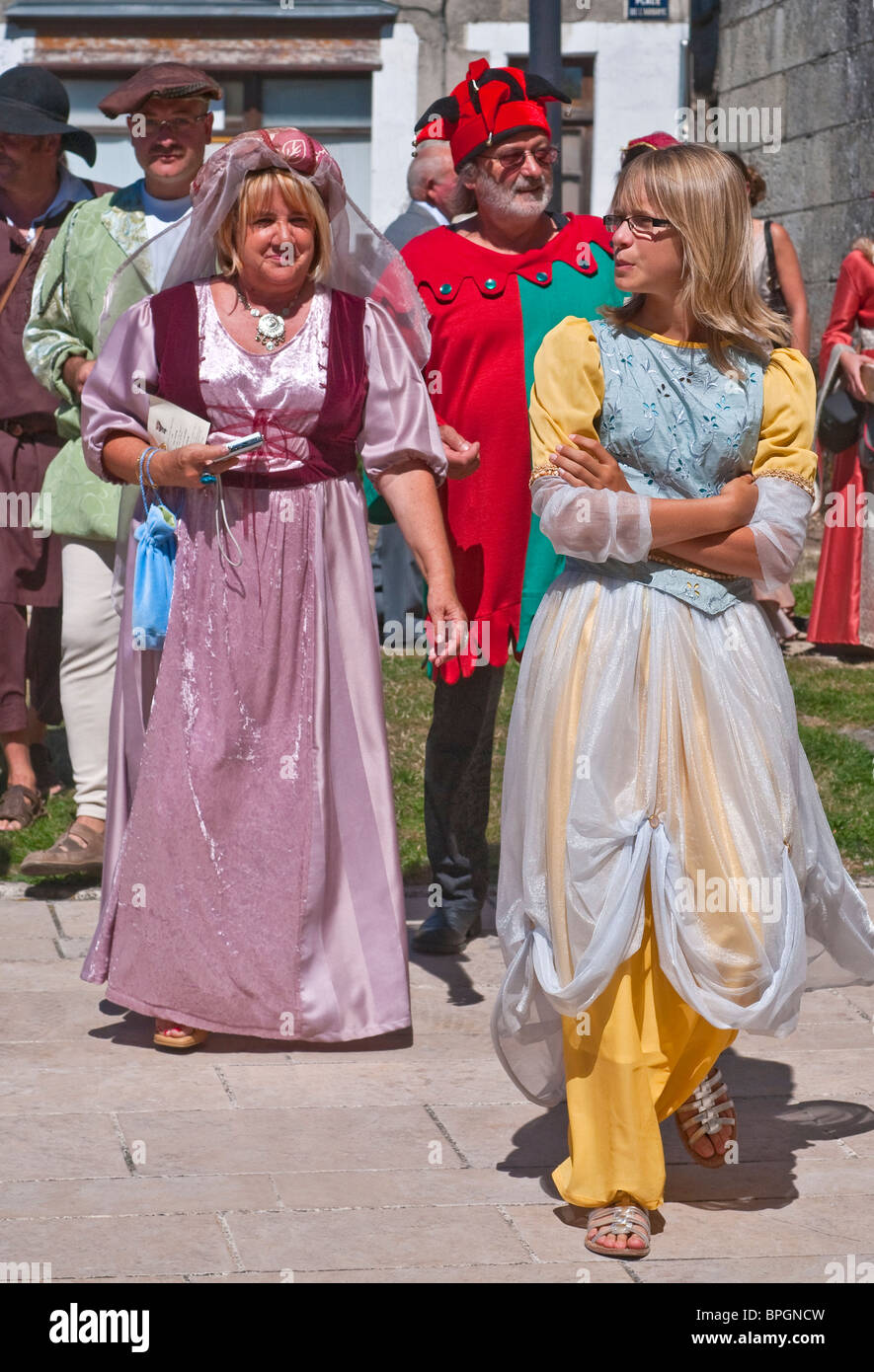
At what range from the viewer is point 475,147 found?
16.8 ft

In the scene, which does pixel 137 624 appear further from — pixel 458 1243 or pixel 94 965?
pixel 458 1243

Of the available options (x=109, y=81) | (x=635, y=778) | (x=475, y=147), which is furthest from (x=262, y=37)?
(x=635, y=778)

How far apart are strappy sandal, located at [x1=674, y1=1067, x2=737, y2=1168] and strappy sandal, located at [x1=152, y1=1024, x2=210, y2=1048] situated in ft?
4.13

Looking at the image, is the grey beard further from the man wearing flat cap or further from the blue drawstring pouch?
the blue drawstring pouch

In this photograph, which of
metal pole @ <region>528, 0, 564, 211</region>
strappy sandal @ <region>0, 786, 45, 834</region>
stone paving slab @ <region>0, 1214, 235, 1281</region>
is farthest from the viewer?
metal pole @ <region>528, 0, 564, 211</region>

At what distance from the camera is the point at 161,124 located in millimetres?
5844

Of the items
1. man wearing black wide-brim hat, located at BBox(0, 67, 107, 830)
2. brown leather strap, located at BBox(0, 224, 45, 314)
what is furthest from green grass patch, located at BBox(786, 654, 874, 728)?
brown leather strap, located at BBox(0, 224, 45, 314)

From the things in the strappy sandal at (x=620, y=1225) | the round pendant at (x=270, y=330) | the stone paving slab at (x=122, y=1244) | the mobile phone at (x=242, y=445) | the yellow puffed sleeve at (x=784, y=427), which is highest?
the round pendant at (x=270, y=330)

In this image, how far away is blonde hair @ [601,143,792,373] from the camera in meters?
3.68

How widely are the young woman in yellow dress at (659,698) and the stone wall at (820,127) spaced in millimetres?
7984

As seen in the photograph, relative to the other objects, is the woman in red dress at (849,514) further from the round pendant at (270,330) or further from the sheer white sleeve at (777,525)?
the sheer white sleeve at (777,525)

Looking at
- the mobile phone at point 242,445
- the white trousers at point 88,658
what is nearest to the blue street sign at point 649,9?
the white trousers at point 88,658

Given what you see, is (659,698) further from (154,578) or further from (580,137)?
(580,137)

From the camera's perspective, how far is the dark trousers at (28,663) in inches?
275
